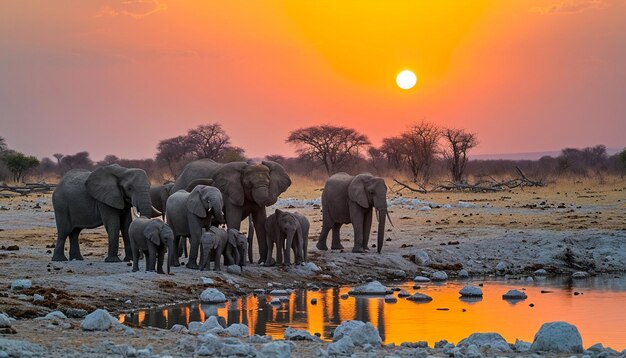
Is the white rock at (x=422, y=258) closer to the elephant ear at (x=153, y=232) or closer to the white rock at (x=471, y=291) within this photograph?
the white rock at (x=471, y=291)

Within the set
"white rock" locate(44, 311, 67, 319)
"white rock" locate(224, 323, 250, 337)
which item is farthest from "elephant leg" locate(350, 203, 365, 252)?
"white rock" locate(224, 323, 250, 337)

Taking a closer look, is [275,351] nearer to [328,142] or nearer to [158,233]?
[158,233]

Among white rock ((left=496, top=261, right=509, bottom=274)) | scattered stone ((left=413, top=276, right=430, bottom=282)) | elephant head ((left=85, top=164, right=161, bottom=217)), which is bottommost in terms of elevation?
scattered stone ((left=413, top=276, right=430, bottom=282))

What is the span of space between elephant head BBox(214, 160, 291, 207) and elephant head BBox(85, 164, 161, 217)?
1.66m

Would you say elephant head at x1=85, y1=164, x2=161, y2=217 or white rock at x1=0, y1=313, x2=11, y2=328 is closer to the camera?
white rock at x1=0, y1=313, x2=11, y2=328

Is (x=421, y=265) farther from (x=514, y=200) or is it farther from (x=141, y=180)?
(x=514, y=200)

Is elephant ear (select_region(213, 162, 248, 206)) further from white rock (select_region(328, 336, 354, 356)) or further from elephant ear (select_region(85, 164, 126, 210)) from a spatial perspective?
white rock (select_region(328, 336, 354, 356))

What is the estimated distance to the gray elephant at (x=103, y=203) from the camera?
1948cm

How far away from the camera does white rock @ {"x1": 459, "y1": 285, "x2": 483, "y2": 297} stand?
17547 millimetres

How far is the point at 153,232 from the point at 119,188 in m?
2.89

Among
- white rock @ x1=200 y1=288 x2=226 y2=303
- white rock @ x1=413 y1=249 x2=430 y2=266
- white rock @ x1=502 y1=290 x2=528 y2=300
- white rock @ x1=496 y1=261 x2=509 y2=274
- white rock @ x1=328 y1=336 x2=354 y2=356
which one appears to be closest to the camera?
white rock @ x1=328 y1=336 x2=354 y2=356

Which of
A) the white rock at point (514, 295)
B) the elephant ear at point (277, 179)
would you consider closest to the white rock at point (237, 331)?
the white rock at point (514, 295)

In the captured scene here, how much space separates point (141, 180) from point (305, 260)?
3.47 m

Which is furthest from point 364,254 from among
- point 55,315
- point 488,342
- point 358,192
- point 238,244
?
point 488,342
